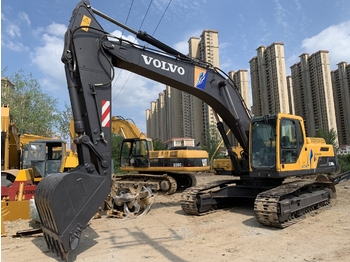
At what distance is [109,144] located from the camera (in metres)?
5.05

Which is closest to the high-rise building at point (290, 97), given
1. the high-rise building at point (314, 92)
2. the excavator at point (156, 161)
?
the high-rise building at point (314, 92)

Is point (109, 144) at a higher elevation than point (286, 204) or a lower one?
higher

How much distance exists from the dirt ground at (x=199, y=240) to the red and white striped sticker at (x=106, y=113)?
205cm

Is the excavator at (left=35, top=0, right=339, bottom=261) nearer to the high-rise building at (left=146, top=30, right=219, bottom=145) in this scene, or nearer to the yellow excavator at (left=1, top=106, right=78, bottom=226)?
the yellow excavator at (left=1, top=106, right=78, bottom=226)

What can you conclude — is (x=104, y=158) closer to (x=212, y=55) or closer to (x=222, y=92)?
(x=222, y=92)

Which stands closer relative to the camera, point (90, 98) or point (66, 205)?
point (66, 205)

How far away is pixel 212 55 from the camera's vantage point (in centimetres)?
3291

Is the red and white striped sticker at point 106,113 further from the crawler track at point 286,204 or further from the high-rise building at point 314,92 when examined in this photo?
the high-rise building at point 314,92

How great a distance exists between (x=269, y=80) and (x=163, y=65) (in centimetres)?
3145

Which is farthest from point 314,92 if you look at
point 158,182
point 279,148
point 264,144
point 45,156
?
point 45,156

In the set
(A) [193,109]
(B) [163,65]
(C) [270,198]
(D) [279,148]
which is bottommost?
(C) [270,198]

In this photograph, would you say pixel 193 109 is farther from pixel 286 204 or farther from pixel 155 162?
pixel 286 204

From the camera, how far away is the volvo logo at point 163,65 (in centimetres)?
595

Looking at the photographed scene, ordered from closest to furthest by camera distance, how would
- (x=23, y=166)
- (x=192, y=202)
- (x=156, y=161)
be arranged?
(x=192, y=202)
(x=23, y=166)
(x=156, y=161)
